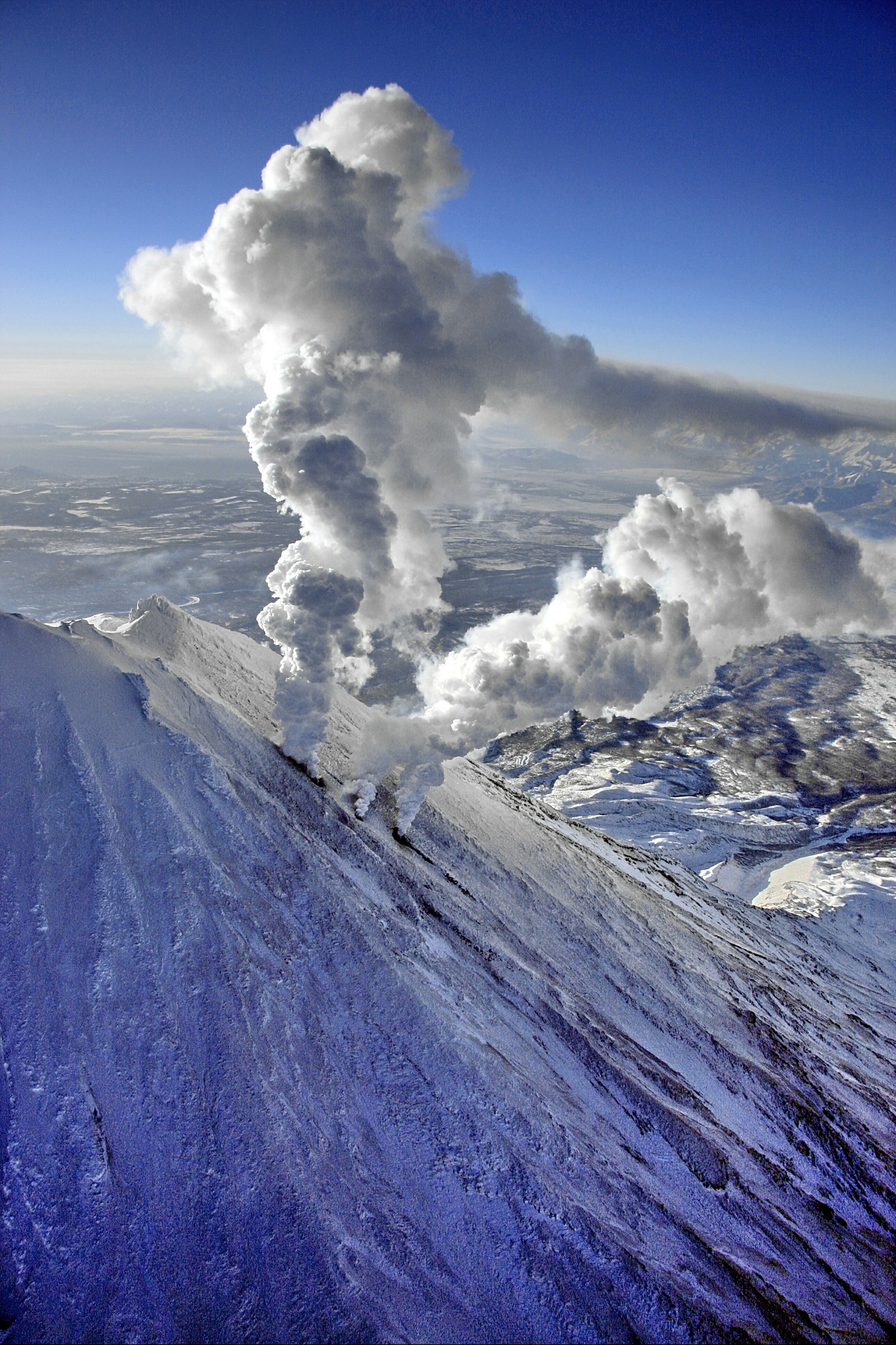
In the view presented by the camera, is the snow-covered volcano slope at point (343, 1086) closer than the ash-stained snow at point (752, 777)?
Yes

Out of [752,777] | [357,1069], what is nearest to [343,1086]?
[357,1069]

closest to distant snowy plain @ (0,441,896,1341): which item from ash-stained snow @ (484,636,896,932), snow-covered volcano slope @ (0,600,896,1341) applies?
snow-covered volcano slope @ (0,600,896,1341)

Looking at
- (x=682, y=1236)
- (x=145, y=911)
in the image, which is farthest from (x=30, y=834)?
(x=682, y=1236)

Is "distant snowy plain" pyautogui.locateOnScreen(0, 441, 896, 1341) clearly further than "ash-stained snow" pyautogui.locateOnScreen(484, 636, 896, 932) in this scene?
No

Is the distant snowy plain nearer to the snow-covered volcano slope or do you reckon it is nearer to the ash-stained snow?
the snow-covered volcano slope

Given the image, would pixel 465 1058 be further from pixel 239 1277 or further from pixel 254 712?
pixel 254 712

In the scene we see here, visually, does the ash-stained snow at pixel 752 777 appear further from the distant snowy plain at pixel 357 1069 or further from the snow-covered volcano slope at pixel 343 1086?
the snow-covered volcano slope at pixel 343 1086

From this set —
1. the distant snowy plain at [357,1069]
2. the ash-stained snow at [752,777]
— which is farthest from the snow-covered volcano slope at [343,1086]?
the ash-stained snow at [752,777]

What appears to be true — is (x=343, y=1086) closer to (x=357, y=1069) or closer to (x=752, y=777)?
(x=357, y=1069)
